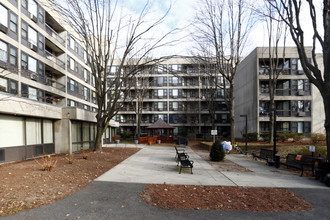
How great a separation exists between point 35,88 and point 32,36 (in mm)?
5306

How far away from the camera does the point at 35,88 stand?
19391 mm

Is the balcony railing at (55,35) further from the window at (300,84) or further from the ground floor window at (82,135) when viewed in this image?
the window at (300,84)

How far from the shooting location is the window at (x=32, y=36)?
1838cm

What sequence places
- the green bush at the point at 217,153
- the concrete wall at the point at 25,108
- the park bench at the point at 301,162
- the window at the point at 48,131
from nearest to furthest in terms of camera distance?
the park bench at the point at 301,162
the concrete wall at the point at 25,108
the green bush at the point at 217,153
the window at the point at 48,131

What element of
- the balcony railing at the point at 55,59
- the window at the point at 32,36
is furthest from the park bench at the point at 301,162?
the balcony railing at the point at 55,59

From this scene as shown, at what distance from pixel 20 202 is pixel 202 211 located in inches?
180

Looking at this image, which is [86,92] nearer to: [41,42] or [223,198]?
[41,42]

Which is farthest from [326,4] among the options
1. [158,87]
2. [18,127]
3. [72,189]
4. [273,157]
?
[158,87]

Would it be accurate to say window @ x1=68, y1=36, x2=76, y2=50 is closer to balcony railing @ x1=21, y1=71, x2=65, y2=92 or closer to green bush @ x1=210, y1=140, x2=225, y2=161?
balcony railing @ x1=21, y1=71, x2=65, y2=92

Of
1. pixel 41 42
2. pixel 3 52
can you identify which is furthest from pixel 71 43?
pixel 3 52

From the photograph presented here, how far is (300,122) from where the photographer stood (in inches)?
1093

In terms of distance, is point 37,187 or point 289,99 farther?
point 289,99

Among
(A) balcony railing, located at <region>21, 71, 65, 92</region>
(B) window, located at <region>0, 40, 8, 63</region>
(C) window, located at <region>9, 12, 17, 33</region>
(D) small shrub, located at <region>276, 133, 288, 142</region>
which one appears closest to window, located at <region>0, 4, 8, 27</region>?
(C) window, located at <region>9, 12, 17, 33</region>

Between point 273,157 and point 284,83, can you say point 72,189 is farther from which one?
point 284,83
